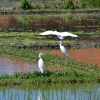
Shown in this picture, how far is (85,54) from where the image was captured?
67.8ft

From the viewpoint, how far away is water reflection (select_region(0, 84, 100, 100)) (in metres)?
11.7

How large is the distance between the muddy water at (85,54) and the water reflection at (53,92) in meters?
5.28

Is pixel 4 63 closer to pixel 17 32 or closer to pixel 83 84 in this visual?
pixel 83 84

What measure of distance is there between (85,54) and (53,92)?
8.19 m

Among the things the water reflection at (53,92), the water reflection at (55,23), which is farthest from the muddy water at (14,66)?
the water reflection at (55,23)

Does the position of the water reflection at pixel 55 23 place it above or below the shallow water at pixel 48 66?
below

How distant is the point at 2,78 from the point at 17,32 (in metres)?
14.7

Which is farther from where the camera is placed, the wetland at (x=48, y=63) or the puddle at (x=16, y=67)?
the puddle at (x=16, y=67)

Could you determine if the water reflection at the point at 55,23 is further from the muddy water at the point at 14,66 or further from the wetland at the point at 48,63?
the muddy water at the point at 14,66

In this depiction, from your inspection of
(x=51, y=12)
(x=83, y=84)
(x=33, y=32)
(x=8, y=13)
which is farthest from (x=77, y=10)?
(x=83, y=84)

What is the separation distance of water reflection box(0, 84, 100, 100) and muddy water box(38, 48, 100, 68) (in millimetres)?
5276

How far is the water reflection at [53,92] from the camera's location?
11734 mm

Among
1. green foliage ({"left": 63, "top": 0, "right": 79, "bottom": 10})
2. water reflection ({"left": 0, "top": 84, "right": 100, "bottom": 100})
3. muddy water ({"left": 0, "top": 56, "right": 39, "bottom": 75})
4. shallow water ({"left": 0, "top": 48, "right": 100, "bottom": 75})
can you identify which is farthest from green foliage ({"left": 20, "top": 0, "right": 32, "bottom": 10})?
water reflection ({"left": 0, "top": 84, "right": 100, "bottom": 100})

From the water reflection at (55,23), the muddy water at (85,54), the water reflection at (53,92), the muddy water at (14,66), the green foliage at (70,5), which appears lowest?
the green foliage at (70,5)
